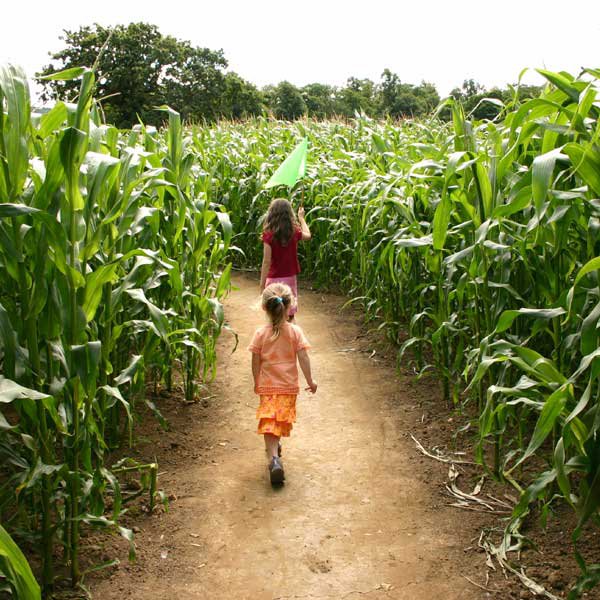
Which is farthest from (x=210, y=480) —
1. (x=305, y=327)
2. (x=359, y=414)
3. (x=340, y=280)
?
(x=340, y=280)

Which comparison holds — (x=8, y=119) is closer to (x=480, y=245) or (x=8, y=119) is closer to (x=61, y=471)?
(x=61, y=471)

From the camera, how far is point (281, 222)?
5.25m

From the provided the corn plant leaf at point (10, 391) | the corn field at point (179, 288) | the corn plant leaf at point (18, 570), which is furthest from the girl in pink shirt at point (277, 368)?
the corn plant leaf at point (18, 570)

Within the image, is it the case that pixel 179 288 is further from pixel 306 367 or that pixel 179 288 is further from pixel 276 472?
pixel 276 472

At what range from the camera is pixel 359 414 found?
4840 millimetres

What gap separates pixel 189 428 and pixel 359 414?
1170mm

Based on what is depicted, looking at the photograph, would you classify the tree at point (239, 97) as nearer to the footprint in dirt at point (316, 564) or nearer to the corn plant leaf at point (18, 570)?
the footprint in dirt at point (316, 564)

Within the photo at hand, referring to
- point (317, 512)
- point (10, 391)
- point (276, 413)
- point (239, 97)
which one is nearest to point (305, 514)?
point (317, 512)

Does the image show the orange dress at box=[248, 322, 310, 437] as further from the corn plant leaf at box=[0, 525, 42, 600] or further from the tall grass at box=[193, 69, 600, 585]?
the corn plant leaf at box=[0, 525, 42, 600]

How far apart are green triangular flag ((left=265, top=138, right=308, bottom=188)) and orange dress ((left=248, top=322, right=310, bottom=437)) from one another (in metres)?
1.76

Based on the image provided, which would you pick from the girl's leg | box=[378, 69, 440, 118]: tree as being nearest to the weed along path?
the girl's leg

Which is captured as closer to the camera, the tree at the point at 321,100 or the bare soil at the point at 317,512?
the bare soil at the point at 317,512

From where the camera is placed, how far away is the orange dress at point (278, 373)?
12.9 feet

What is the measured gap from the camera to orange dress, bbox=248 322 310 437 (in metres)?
3.94
